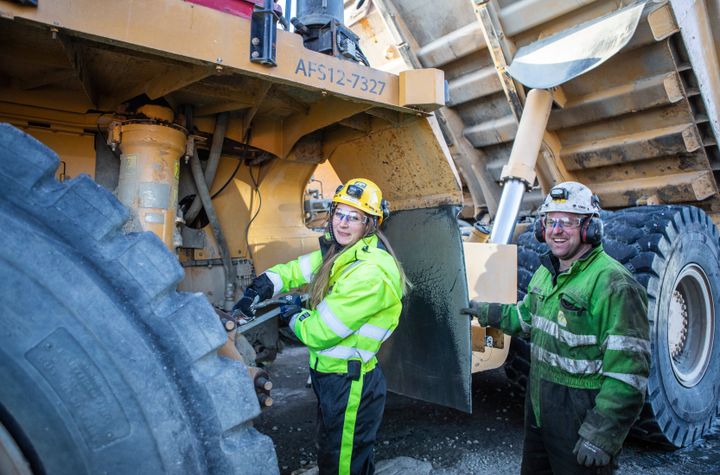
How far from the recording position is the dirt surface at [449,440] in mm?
2758

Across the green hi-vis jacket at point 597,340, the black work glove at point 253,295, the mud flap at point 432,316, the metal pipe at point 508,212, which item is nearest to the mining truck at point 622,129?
the metal pipe at point 508,212

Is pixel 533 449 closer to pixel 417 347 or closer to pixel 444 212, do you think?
pixel 417 347

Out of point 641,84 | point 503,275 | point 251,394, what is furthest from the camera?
point 641,84

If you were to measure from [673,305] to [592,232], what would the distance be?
174cm

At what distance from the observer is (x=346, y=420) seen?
203 centimetres

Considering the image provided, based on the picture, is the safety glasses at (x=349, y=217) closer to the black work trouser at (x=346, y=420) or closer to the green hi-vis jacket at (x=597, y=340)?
the black work trouser at (x=346, y=420)

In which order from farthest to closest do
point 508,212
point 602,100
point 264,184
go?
point 602,100
point 508,212
point 264,184

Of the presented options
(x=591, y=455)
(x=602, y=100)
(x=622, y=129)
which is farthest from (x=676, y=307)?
(x=591, y=455)

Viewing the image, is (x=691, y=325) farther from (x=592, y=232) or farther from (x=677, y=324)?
(x=592, y=232)

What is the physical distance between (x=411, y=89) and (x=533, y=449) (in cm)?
164

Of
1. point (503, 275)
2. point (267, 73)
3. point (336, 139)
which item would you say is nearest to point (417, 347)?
point (503, 275)

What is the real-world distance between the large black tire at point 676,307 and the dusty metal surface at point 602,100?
56 cm

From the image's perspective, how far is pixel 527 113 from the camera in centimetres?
357

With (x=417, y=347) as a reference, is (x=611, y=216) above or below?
above
